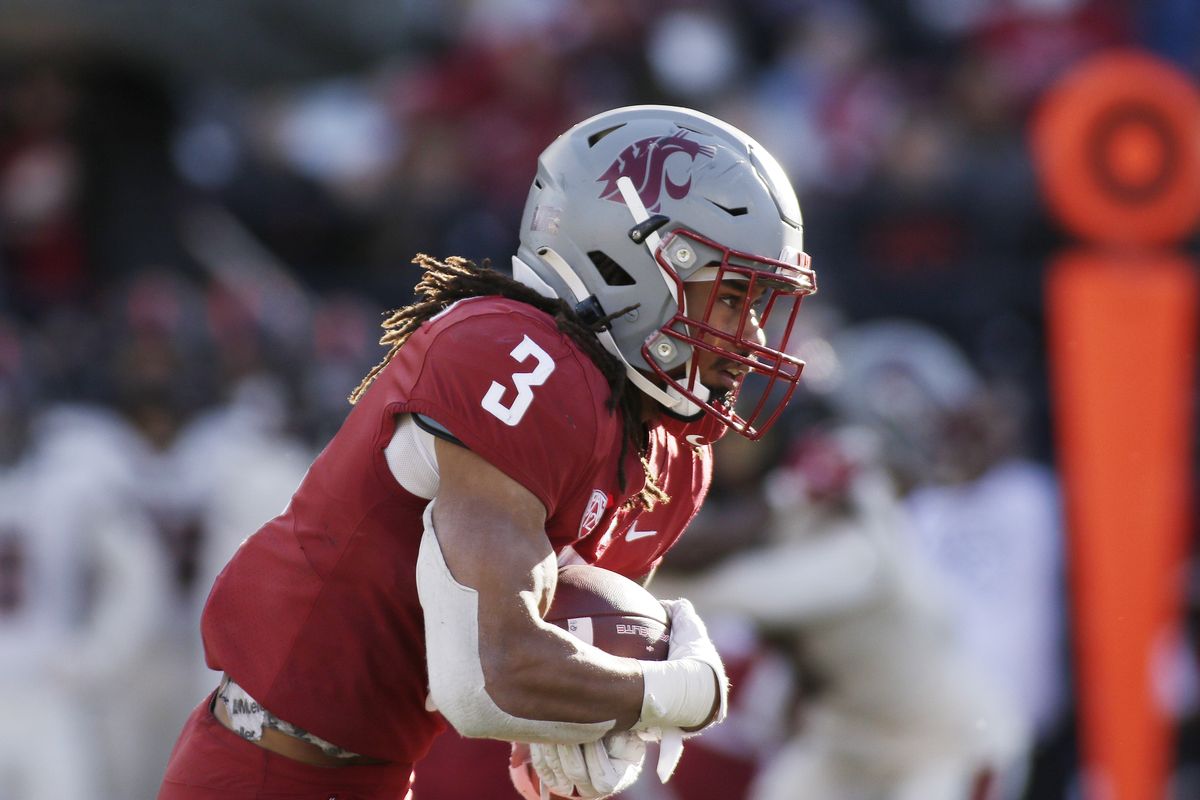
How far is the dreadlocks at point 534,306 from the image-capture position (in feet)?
8.63

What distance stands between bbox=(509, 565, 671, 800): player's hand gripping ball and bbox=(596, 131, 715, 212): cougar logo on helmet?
0.58 meters

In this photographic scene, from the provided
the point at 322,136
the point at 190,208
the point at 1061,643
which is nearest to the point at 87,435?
the point at 190,208

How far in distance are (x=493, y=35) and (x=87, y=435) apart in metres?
3.21

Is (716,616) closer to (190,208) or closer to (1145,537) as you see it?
(1145,537)

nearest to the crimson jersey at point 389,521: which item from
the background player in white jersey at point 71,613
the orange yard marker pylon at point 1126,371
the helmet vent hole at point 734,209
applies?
the helmet vent hole at point 734,209

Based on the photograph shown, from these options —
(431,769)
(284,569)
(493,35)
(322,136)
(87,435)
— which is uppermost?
(493,35)

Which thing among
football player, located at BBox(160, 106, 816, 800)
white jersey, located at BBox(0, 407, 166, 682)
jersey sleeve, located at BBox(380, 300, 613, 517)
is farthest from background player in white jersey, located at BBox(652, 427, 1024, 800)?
jersey sleeve, located at BBox(380, 300, 613, 517)

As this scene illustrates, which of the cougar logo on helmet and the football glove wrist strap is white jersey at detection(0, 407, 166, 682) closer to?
the cougar logo on helmet

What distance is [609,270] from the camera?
9.00 feet

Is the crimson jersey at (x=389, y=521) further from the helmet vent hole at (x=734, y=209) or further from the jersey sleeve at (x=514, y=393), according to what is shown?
the helmet vent hole at (x=734, y=209)

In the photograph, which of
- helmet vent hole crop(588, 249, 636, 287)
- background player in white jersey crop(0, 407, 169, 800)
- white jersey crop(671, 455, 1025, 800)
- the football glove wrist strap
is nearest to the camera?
the football glove wrist strap

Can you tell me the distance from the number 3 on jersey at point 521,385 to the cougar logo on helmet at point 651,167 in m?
0.34

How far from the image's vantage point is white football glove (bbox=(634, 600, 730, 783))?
8.31 ft

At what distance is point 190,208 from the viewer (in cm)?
898
